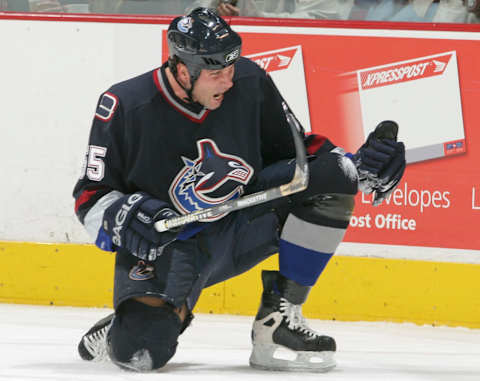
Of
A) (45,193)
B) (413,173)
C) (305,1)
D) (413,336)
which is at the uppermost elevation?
(305,1)

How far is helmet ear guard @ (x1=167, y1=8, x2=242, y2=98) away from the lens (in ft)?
6.25

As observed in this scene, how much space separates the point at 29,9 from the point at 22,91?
0.33 metres

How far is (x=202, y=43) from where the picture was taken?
1.90 m

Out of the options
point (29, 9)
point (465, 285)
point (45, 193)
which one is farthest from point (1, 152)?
point (465, 285)

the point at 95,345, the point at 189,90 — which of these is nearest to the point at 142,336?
the point at 95,345

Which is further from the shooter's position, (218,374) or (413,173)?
(413,173)

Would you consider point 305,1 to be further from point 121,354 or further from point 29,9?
point 121,354

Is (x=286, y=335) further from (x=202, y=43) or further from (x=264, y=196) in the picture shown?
(x=202, y=43)

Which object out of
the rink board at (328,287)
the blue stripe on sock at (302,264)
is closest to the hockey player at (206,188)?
the blue stripe on sock at (302,264)

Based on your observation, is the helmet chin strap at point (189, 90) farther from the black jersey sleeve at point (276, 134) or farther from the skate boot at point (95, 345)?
the skate boot at point (95, 345)

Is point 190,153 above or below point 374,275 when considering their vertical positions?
above

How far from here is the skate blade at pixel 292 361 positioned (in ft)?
6.52

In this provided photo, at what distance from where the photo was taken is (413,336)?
289 cm

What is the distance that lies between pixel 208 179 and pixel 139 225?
0.95 feet
